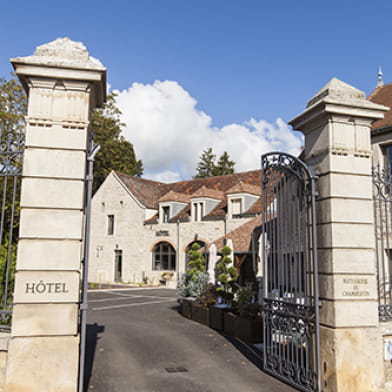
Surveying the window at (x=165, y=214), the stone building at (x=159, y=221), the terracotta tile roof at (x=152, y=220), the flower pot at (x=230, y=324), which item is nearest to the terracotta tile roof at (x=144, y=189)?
the stone building at (x=159, y=221)

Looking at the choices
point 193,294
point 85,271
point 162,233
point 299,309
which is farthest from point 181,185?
point 85,271

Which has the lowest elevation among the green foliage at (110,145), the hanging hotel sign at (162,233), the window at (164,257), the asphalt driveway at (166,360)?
the asphalt driveway at (166,360)

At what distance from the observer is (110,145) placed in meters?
38.9

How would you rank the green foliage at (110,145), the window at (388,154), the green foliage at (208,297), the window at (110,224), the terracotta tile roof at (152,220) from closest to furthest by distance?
Result: the window at (388,154)
the green foliage at (208,297)
the terracotta tile roof at (152,220)
the window at (110,224)
the green foliage at (110,145)

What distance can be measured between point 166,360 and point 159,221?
2289cm

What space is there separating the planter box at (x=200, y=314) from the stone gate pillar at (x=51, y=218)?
23.4 feet

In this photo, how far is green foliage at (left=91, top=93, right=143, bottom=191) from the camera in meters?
38.7

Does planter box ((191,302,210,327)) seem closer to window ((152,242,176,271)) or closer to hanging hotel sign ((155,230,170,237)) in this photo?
window ((152,242,176,271))

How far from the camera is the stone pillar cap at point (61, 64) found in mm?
5262

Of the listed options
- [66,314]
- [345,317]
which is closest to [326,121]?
[345,317]

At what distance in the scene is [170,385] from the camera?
6.30 metres

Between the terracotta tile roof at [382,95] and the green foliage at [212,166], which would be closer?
the terracotta tile roof at [382,95]

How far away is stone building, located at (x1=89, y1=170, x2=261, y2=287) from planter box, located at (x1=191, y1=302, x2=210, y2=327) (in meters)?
12.0

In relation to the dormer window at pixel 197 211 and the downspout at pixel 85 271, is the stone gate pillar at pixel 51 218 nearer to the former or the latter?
the downspout at pixel 85 271
